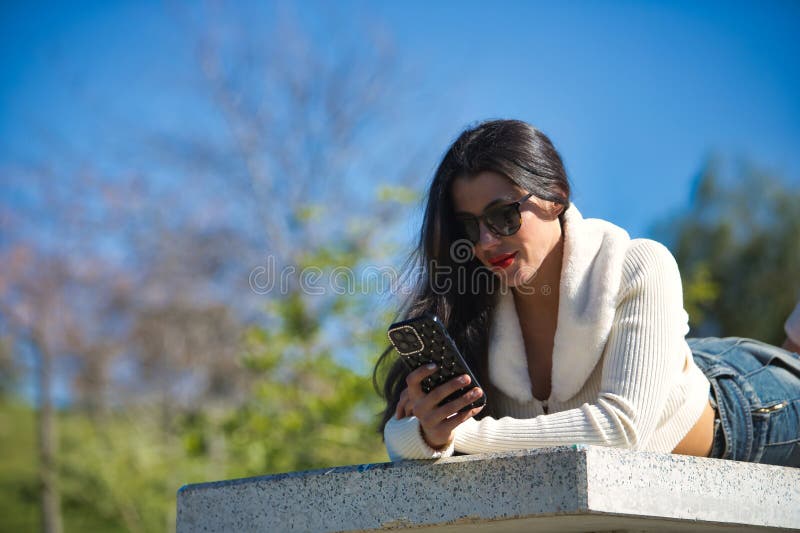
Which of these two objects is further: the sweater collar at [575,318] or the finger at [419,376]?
the sweater collar at [575,318]

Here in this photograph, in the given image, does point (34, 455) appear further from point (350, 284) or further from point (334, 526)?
point (334, 526)

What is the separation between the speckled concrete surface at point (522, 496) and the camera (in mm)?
1753

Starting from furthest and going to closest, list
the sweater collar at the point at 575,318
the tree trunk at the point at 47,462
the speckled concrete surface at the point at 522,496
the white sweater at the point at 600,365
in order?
the tree trunk at the point at 47,462, the sweater collar at the point at 575,318, the white sweater at the point at 600,365, the speckled concrete surface at the point at 522,496

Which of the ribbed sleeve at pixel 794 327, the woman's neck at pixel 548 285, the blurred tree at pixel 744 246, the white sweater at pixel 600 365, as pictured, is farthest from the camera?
the blurred tree at pixel 744 246

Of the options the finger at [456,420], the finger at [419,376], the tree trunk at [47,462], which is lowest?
→ the finger at [456,420]

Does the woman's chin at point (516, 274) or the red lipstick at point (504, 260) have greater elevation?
the red lipstick at point (504, 260)

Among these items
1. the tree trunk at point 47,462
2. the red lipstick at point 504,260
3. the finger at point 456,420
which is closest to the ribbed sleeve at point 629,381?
the finger at point 456,420

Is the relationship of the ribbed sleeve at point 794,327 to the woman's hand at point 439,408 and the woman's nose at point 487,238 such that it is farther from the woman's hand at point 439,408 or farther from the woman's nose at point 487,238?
the woman's hand at point 439,408

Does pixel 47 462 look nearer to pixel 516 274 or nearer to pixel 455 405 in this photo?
pixel 516 274

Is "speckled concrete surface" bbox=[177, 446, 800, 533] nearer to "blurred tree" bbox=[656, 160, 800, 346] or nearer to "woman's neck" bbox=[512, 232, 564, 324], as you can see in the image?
"woman's neck" bbox=[512, 232, 564, 324]

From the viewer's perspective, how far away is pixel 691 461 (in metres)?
1.87

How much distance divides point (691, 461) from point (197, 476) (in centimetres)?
804

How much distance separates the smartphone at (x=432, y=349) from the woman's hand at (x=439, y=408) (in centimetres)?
2

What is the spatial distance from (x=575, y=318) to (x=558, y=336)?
0.08 meters
